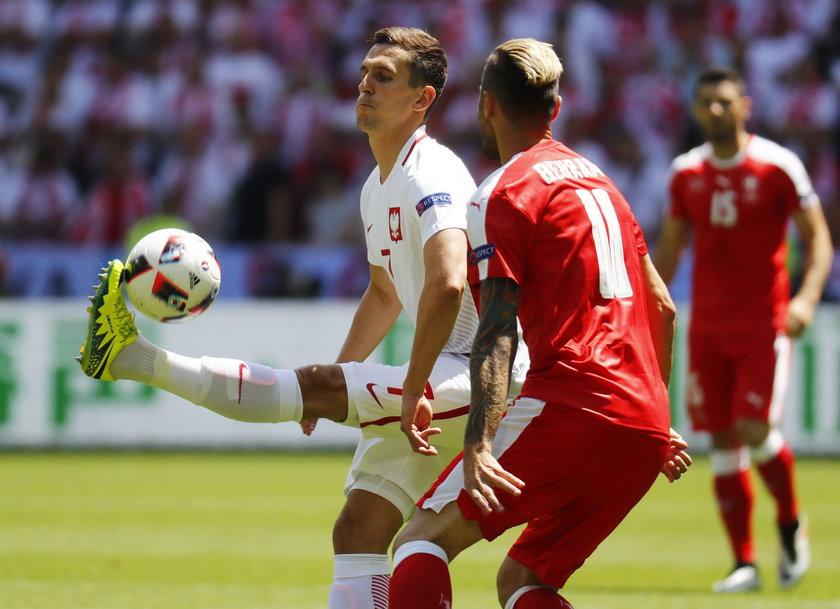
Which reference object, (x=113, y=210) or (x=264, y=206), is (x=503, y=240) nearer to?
(x=264, y=206)

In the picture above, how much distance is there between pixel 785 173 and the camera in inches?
318

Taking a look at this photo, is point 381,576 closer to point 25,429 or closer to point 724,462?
point 724,462

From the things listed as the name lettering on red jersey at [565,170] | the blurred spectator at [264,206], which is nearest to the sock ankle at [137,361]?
the name lettering on red jersey at [565,170]

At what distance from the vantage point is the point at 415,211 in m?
4.97

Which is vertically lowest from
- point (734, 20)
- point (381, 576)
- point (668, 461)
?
point (381, 576)

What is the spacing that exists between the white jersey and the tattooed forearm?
81cm

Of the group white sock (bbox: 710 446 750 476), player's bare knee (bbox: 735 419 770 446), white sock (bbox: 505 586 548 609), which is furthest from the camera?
white sock (bbox: 710 446 750 476)

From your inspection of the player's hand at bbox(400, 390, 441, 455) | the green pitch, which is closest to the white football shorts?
the player's hand at bbox(400, 390, 441, 455)

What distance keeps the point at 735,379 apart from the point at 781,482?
2.15ft

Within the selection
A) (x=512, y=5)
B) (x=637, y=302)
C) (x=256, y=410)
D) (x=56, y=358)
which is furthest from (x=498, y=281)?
(x=512, y=5)

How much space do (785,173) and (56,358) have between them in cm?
830

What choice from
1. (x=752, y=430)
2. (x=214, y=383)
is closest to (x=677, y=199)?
(x=752, y=430)

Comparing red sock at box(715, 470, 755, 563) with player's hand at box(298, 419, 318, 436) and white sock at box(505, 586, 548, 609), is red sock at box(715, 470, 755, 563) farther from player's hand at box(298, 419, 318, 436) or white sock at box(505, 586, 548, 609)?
white sock at box(505, 586, 548, 609)

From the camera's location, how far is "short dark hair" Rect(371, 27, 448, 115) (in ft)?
17.1
